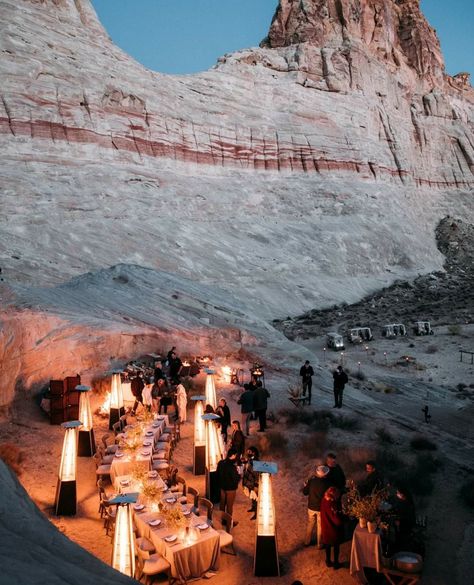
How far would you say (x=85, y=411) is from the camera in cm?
1163

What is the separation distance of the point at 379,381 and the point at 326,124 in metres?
38.4

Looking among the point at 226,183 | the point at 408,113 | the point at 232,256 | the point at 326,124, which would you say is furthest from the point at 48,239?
the point at 408,113

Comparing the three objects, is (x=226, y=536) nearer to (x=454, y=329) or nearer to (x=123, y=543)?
(x=123, y=543)

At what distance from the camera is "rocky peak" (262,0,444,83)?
60000 mm

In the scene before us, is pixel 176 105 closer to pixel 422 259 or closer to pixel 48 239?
pixel 48 239

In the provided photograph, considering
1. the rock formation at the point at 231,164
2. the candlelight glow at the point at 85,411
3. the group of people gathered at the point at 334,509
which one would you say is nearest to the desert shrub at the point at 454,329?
the rock formation at the point at 231,164

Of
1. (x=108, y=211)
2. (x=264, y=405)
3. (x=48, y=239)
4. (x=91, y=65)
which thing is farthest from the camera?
(x=91, y=65)

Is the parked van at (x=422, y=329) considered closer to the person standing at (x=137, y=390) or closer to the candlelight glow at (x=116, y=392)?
the person standing at (x=137, y=390)

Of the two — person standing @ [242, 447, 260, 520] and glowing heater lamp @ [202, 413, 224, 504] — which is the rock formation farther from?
person standing @ [242, 447, 260, 520]

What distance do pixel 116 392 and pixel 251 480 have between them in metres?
5.71

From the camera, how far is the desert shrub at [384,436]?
1134cm

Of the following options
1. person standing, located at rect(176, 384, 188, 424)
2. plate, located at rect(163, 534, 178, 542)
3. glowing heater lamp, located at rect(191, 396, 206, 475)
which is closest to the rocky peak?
person standing, located at rect(176, 384, 188, 424)

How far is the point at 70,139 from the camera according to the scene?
34.9m

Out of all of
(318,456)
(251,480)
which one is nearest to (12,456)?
(251,480)
